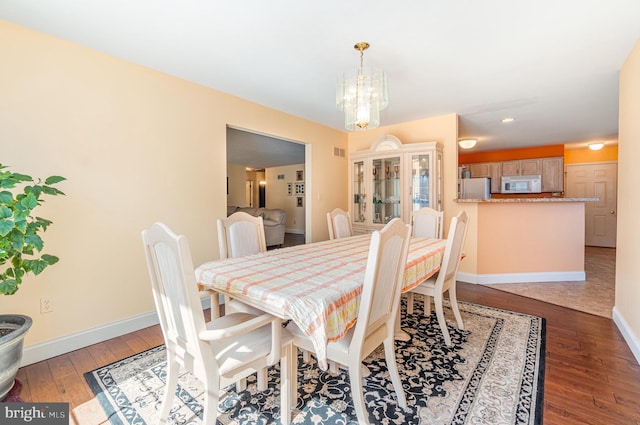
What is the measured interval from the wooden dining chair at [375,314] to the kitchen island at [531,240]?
2.93 m

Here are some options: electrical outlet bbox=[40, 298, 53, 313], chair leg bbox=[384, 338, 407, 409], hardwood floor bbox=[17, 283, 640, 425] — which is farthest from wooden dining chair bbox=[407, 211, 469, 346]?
electrical outlet bbox=[40, 298, 53, 313]

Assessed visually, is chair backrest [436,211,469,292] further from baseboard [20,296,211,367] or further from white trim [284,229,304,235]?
white trim [284,229,304,235]

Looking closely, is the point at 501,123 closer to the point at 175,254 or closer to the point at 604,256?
the point at 604,256

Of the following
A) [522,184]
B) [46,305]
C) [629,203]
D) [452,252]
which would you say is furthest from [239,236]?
[522,184]

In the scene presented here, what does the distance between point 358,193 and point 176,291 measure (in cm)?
386

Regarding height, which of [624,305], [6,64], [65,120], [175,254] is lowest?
[624,305]

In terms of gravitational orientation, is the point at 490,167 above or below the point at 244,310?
above

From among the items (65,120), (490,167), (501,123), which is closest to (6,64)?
(65,120)

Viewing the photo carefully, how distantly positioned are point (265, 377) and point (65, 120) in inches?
92.2

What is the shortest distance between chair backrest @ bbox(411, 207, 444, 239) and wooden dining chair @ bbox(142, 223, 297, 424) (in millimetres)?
→ 2251

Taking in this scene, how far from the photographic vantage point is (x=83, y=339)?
7.39 feet

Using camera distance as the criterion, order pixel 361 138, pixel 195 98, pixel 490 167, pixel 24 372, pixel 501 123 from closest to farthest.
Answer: pixel 24 372 → pixel 195 98 → pixel 501 123 → pixel 361 138 → pixel 490 167

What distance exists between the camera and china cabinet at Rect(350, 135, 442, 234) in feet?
13.2

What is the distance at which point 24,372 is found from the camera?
193 centimetres
